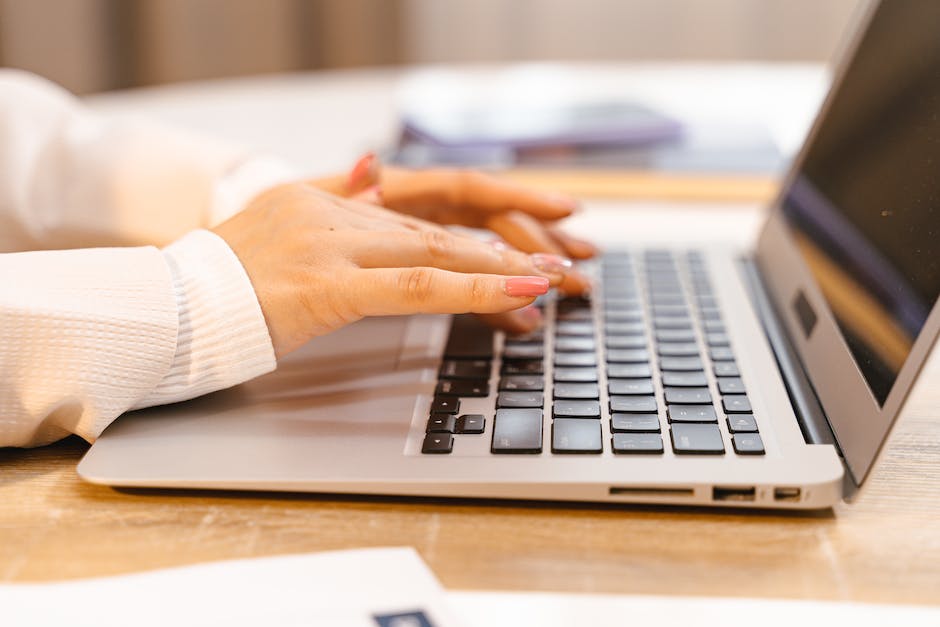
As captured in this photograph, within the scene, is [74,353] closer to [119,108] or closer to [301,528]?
[301,528]

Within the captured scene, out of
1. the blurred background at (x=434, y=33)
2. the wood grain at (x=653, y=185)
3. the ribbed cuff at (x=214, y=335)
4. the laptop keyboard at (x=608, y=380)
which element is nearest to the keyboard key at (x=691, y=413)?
the laptop keyboard at (x=608, y=380)

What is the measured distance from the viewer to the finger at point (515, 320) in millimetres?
630

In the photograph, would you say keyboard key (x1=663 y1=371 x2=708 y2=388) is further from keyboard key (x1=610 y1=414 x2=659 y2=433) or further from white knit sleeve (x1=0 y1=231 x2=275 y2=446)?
white knit sleeve (x1=0 y1=231 x2=275 y2=446)

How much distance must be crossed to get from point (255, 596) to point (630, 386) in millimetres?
234

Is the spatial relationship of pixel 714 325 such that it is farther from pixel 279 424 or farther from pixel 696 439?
pixel 279 424

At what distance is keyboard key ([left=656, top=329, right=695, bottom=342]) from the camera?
61cm

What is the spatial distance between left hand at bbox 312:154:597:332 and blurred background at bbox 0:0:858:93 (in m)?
1.58

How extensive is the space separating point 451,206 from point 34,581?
46 centimetres

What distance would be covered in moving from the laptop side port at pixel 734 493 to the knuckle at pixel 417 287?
0.58 feet

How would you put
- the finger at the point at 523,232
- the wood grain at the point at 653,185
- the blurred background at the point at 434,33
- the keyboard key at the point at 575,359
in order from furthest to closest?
1. the blurred background at the point at 434,33
2. the wood grain at the point at 653,185
3. the finger at the point at 523,232
4. the keyboard key at the point at 575,359

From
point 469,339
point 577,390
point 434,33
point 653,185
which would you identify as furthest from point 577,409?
point 434,33

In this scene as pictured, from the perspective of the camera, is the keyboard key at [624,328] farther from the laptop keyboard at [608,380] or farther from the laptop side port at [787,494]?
the laptop side port at [787,494]

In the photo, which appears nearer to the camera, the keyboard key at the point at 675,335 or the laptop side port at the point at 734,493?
the laptop side port at the point at 734,493

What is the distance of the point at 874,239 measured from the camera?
575mm
